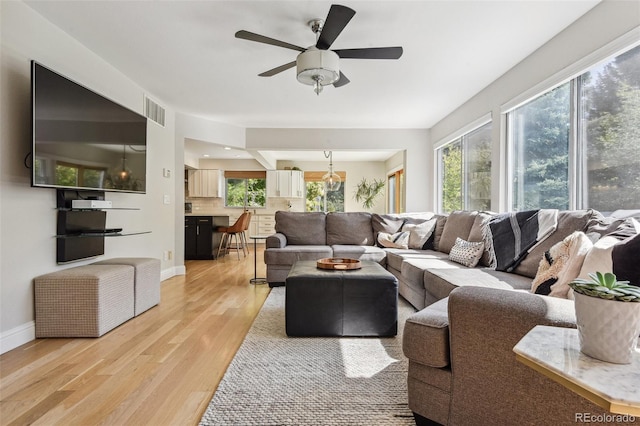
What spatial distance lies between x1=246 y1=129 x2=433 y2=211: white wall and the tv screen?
2.85 metres

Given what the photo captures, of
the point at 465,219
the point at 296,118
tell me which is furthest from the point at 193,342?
the point at 296,118

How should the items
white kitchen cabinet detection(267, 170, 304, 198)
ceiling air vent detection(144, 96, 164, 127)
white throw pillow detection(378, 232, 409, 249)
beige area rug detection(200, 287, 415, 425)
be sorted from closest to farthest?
beige area rug detection(200, 287, 415, 425) → ceiling air vent detection(144, 96, 164, 127) → white throw pillow detection(378, 232, 409, 249) → white kitchen cabinet detection(267, 170, 304, 198)

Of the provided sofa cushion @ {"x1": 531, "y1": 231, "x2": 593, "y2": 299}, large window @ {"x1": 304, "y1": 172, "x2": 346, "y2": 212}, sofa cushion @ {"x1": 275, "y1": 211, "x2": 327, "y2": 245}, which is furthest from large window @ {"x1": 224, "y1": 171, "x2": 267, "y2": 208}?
sofa cushion @ {"x1": 531, "y1": 231, "x2": 593, "y2": 299}

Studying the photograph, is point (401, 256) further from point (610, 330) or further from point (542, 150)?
point (610, 330)

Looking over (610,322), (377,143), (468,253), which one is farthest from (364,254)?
(610,322)

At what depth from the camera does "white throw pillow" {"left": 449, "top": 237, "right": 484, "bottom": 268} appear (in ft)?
9.86

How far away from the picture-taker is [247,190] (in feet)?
30.8

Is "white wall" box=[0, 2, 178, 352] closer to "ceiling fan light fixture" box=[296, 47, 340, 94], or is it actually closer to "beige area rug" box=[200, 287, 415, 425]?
"beige area rug" box=[200, 287, 415, 425]

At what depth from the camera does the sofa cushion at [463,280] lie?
2217 mm

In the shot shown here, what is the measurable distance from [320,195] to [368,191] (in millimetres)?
1395

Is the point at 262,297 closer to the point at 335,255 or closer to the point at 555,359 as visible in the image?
the point at 335,255

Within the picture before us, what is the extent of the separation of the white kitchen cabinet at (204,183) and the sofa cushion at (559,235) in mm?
7753

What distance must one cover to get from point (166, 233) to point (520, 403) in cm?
459

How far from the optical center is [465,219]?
12.1ft
